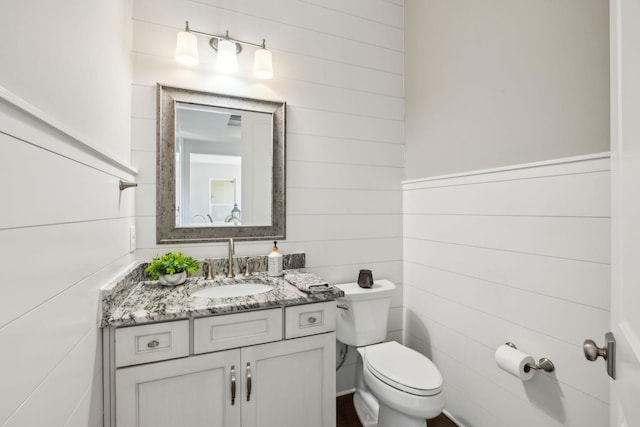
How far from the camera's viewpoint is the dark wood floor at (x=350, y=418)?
5.69 feet

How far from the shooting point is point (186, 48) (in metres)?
1.55

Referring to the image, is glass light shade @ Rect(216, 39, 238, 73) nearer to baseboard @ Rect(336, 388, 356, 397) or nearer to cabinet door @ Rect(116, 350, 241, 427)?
cabinet door @ Rect(116, 350, 241, 427)

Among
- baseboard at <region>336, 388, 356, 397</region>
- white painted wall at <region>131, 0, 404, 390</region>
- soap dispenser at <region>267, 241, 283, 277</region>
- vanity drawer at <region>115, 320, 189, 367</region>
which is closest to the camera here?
vanity drawer at <region>115, 320, 189, 367</region>

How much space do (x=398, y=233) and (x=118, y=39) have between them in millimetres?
1893

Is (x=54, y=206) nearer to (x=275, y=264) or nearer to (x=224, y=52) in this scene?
(x=275, y=264)

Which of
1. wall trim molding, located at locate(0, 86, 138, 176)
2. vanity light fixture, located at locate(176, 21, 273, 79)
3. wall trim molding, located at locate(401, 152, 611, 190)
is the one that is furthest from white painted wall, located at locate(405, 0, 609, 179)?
wall trim molding, located at locate(0, 86, 138, 176)

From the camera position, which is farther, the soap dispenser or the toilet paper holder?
the soap dispenser

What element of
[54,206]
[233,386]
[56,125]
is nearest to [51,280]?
[54,206]

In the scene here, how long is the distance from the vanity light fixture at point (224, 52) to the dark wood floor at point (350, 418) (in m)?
2.05

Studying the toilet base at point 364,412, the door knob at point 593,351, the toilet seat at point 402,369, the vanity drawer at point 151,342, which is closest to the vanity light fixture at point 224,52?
the vanity drawer at point 151,342

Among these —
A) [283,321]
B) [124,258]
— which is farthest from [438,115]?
[124,258]

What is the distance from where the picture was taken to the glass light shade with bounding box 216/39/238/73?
1.66 metres

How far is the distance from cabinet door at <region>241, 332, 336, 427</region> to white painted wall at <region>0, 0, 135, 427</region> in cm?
55

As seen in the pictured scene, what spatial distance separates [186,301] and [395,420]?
44.2 inches
